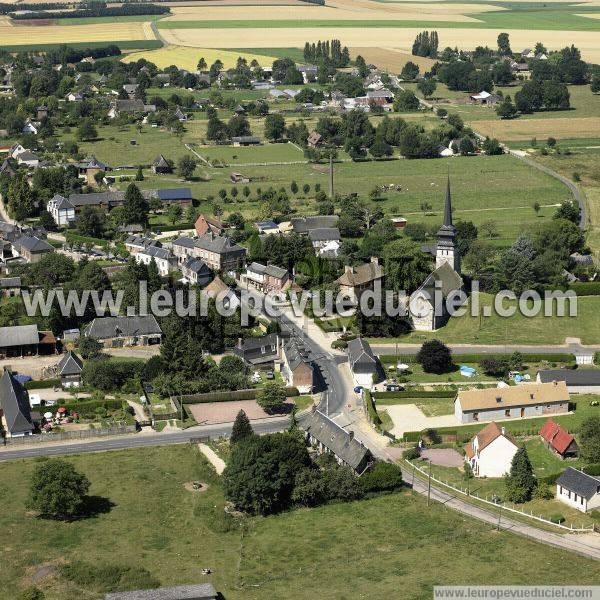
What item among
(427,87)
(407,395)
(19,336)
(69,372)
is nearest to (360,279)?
(407,395)

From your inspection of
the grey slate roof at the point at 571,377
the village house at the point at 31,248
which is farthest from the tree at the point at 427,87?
the grey slate roof at the point at 571,377

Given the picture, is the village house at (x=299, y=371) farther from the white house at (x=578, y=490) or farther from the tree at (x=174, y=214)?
the tree at (x=174, y=214)

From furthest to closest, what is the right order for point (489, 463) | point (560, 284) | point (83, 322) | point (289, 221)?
point (289, 221), point (560, 284), point (83, 322), point (489, 463)

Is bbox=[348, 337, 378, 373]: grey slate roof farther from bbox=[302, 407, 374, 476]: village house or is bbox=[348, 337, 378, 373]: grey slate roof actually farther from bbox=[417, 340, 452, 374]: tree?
bbox=[302, 407, 374, 476]: village house

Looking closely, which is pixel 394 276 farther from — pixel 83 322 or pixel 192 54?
pixel 192 54

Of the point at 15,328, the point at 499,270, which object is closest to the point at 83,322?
the point at 15,328
